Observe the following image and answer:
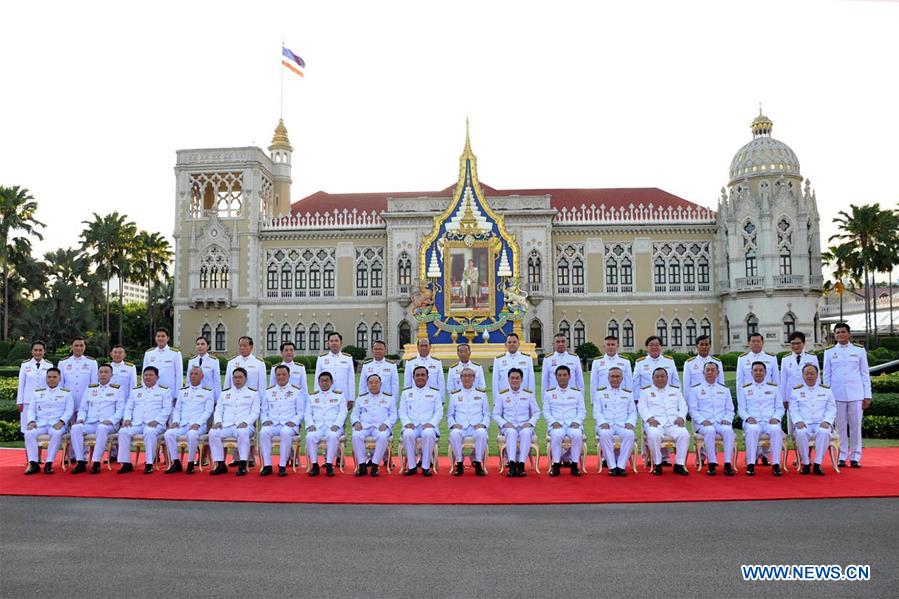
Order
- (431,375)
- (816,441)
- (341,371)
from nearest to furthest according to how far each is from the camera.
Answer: (816,441)
(431,375)
(341,371)

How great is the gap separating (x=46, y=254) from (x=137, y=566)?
156 ft

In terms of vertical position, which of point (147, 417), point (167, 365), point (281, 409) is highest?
point (167, 365)

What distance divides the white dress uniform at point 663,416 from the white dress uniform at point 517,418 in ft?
5.79

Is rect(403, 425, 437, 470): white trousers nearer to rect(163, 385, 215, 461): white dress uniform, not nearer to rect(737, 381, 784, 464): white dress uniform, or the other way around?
rect(163, 385, 215, 461): white dress uniform

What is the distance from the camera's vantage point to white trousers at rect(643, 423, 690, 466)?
461 inches

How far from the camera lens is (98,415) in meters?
12.7

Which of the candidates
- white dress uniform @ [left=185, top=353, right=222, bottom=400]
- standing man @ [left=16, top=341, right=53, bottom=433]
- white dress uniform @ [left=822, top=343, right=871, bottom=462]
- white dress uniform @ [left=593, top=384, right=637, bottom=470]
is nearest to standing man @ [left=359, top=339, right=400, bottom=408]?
white dress uniform @ [left=185, top=353, right=222, bottom=400]

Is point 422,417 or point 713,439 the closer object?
point 713,439

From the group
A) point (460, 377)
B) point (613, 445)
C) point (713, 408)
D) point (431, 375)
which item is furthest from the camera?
point (431, 375)

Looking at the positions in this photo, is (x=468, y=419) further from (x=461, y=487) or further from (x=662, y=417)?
(x=662, y=417)

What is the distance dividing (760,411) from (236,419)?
8434 mm

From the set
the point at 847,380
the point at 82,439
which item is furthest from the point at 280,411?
the point at 847,380

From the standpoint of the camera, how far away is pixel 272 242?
4831cm

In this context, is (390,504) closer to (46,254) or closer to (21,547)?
(21,547)
